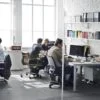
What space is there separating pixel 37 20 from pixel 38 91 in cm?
482

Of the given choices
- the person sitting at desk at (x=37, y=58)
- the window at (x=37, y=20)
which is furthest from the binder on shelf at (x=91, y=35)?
the window at (x=37, y=20)

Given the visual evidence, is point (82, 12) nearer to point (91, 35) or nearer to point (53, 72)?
point (91, 35)

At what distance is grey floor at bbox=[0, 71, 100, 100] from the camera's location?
632 centimetres

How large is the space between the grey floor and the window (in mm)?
3306

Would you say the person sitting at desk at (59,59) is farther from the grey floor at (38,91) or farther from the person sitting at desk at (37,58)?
the person sitting at desk at (37,58)

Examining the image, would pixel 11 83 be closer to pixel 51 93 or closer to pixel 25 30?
pixel 51 93

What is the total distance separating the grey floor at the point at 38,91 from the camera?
249 inches

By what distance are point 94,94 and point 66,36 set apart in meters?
3.58

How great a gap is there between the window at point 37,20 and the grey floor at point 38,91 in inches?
130

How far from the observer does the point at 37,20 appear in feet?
37.1

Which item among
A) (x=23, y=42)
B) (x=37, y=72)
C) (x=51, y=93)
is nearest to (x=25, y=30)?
(x=23, y=42)

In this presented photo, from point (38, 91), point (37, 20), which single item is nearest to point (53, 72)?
point (38, 91)

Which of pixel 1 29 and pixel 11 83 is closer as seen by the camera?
pixel 11 83

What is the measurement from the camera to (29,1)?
11125mm
